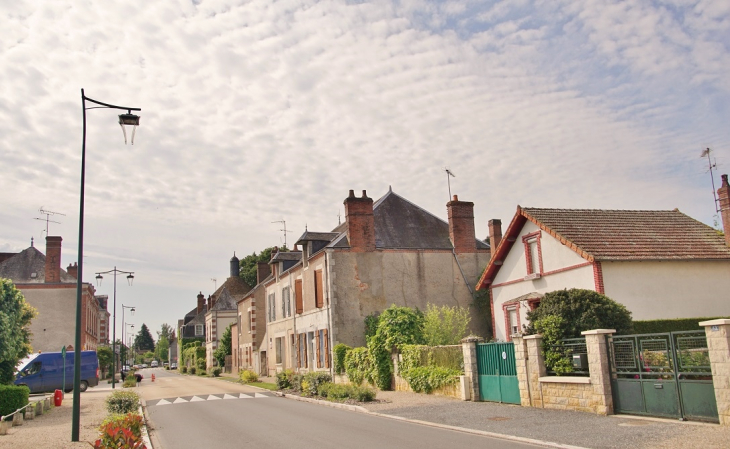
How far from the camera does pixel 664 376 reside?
12.0 metres

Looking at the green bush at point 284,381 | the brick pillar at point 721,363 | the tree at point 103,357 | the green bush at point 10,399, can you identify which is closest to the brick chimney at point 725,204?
the brick pillar at point 721,363

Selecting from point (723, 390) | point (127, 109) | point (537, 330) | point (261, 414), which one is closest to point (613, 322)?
point (537, 330)

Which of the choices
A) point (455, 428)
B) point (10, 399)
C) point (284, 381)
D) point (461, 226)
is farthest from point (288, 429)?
point (461, 226)

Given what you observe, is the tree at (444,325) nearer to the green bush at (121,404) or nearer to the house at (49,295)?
the green bush at (121,404)

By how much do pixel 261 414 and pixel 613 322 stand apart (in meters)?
9.59

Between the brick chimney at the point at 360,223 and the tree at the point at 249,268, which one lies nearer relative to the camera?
the brick chimney at the point at 360,223

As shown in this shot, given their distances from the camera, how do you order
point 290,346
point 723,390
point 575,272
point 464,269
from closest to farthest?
point 723,390 → point 575,272 → point 464,269 → point 290,346

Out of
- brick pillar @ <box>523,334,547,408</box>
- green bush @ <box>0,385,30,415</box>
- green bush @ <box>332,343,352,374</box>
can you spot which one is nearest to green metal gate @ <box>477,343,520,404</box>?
brick pillar @ <box>523,334,547,408</box>

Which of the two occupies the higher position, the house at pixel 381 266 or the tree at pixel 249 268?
the tree at pixel 249 268

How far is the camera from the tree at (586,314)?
14539 millimetres

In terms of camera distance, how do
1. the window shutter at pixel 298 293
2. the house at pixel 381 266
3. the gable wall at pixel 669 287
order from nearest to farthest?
the gable wall at pixel 669 287 < the house at pixel 381 266 < the window shutter at pixel 298 293

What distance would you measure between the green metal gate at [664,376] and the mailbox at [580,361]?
779 millimetres

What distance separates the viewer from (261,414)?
56.5 feet

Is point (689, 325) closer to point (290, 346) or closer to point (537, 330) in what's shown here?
point (537, 330)
